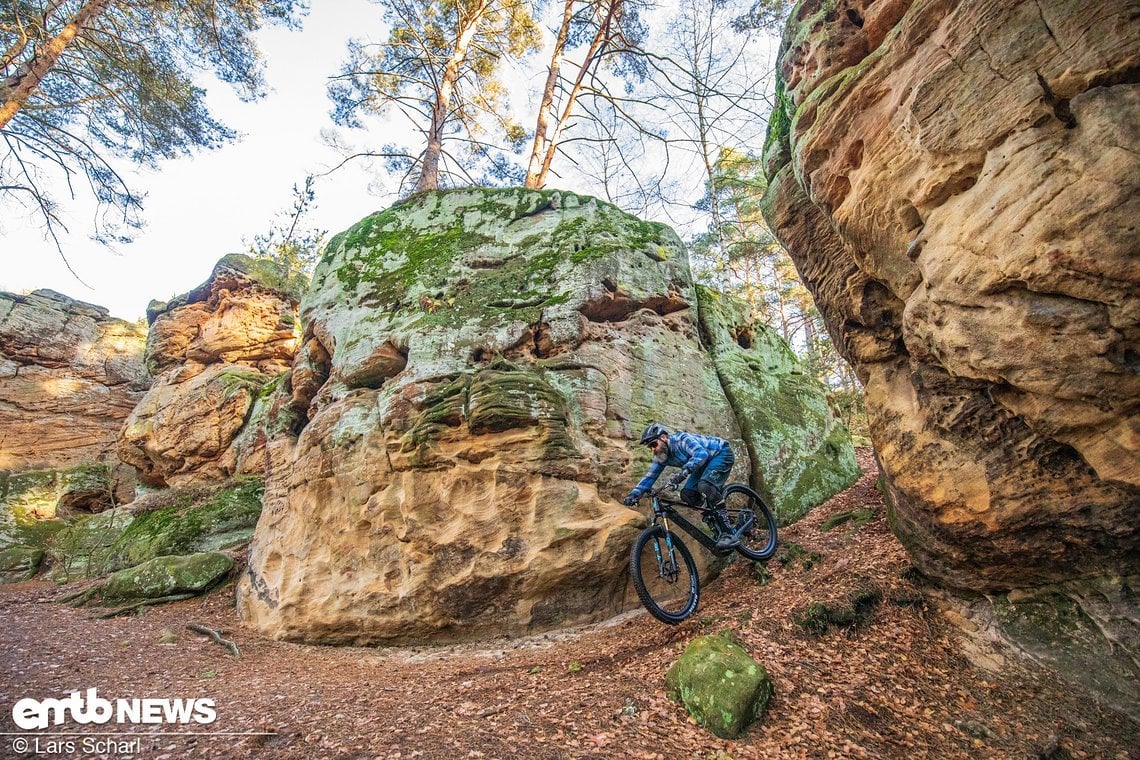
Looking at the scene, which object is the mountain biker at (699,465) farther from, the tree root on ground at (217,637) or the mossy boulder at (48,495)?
the mossy boulder at (48,495)

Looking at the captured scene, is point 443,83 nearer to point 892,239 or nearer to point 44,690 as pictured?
point 892,239

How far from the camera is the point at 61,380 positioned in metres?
18.4

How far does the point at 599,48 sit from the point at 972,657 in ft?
55.4

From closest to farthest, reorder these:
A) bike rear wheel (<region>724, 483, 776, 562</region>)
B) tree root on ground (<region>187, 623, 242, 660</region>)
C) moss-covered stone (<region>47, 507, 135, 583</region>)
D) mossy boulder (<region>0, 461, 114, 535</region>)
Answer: tree root on ground (<region>187, 623, 242, 660</region>) → bike rear wheel (<region>724, 483, 776, 562</region>) → moss-covered stone (<region>47, 507, 135, 583</region>) → mossy boulder (<region>0, 461, 114, 535</region>)

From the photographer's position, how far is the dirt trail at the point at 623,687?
131 inches

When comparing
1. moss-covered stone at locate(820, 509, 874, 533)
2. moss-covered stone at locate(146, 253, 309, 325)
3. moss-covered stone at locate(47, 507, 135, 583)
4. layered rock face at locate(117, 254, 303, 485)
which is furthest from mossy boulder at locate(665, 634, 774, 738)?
moss-covered stone at locate(146, 253, 309, 325)

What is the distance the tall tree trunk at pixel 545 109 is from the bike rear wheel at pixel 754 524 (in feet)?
32.3

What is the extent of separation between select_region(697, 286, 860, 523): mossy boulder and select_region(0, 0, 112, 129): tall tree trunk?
12691mm

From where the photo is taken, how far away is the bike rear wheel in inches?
241

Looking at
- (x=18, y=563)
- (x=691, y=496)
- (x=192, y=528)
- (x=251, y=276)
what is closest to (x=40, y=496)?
(x=18, y=563)

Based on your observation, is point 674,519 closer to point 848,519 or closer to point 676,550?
point 676,550

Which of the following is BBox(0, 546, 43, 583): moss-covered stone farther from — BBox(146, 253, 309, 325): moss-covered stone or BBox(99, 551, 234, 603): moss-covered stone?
BBox(146, 253, 309, 325): moss-covered stone

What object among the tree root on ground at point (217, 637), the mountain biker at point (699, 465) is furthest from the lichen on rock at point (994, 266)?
the tree root on ground at point (217, 637)

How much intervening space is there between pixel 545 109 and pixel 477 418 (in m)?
10.9
